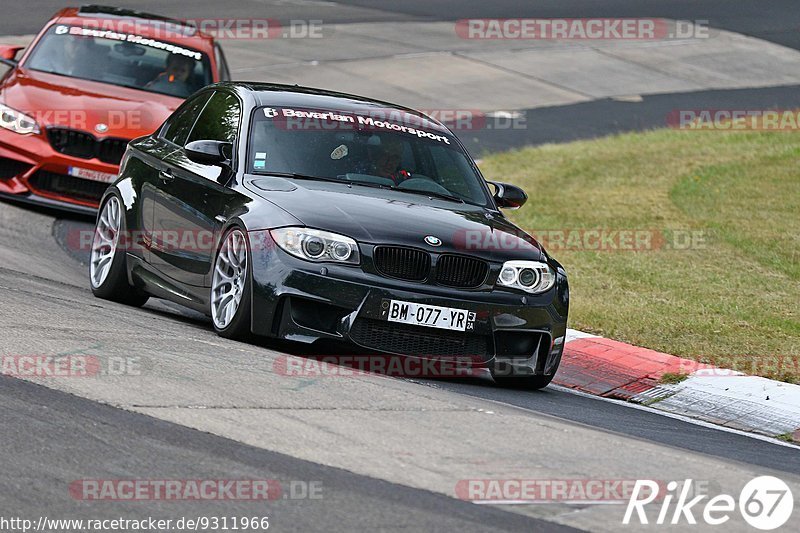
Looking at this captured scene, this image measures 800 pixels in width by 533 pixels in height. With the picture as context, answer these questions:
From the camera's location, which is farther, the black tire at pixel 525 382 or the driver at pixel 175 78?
the driver at pixel 175 78

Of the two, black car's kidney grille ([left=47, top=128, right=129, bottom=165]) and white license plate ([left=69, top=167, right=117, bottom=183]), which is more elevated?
black car's kidney grille ([left=47, top=128, right=129, bottom=165])

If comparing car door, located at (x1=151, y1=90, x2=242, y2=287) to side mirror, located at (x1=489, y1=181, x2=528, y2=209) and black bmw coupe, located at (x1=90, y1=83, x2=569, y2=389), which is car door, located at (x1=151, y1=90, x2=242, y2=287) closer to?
black bmw coupe, located at (x1=90, y1=83, x2=569, y2=389)

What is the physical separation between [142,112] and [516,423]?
7518 millimetres

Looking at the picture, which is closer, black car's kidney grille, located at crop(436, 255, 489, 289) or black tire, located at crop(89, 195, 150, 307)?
black car's kidney grille, located at crop(436, 255, 489, 289)

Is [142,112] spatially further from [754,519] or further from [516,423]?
[754,519]

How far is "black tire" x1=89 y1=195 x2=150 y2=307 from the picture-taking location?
9.95m

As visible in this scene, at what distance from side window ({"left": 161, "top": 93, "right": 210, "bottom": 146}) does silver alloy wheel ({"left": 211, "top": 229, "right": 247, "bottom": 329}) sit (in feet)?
5.41

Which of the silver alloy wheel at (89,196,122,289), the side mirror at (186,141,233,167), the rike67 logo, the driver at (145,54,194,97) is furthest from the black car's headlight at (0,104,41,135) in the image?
the rike67 logo

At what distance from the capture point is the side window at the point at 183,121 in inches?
394

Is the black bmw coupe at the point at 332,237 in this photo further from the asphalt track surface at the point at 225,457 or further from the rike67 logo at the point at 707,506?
the rike67 logo at the point at 707,506

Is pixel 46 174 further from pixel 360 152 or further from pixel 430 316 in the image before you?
pixel 430 316

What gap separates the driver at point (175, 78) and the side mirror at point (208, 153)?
5.23 metres

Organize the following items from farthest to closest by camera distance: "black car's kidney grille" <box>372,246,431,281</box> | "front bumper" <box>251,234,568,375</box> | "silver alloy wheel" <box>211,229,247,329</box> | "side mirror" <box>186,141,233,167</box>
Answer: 1. "side mirror" <box>186,141,233,167</box>
2. "silver alloy wheel" <box>211,229,247,329</box>
3. "black car's kidney grille" <box>372,246,431,281</box>
4. "front bumper" <box>251,234,568,375</box>

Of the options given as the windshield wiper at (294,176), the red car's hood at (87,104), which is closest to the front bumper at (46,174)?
the red car's hood at (87,104)
